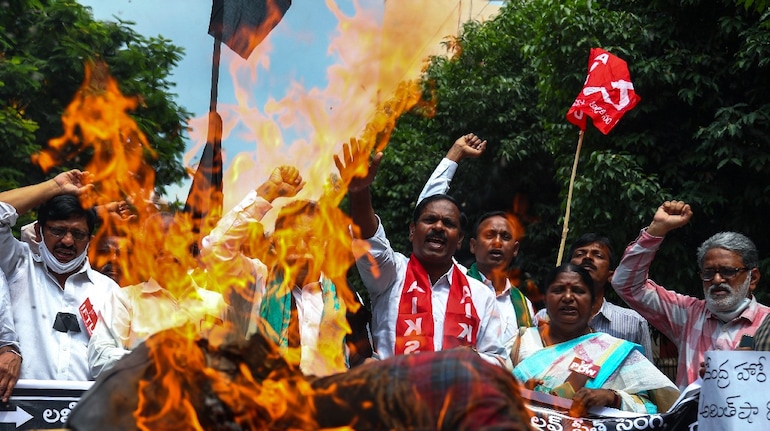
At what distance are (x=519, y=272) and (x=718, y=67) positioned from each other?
612 cm

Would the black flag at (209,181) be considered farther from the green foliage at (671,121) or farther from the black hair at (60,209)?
the green foliage at (671,121)

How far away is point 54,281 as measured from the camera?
5438 millimetres

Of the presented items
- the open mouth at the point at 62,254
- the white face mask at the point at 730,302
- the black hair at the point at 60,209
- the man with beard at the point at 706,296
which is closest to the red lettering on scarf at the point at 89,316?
the open mouth at the point at 62,254

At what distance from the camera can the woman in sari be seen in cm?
527

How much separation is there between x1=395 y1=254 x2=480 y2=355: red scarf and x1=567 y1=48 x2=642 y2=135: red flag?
11.5ft

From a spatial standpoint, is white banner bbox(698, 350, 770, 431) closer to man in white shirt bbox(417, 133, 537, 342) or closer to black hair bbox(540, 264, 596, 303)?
black hair bbox(540, 264, 596, 303)

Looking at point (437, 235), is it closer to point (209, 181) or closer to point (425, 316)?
point (425, 316)

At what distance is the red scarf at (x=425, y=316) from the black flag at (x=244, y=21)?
6.06 feet

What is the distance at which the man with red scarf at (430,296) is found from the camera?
5629 millimetres

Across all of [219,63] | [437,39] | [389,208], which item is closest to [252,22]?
[219,63]

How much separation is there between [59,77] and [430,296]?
10.4 m

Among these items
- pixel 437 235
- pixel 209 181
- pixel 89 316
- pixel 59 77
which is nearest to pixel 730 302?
pixel 437 235

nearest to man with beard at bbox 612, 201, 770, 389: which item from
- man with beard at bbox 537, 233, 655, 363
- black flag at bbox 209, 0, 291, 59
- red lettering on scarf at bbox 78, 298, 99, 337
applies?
man with beard at bbox 537, 233, 655, 363

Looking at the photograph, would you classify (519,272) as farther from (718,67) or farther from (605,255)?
(605,255)
